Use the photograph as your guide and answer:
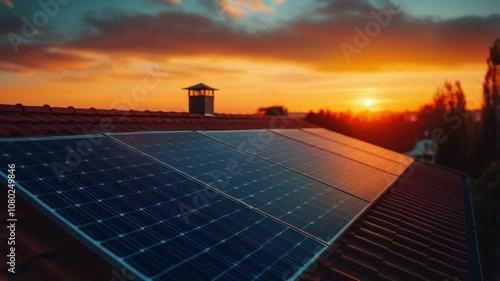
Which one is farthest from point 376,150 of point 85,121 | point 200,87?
point 85,121

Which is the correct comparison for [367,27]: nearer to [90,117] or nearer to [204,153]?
[204,153]

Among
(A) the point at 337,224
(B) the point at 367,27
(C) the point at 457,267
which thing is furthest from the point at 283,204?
(B) the point at 367,27

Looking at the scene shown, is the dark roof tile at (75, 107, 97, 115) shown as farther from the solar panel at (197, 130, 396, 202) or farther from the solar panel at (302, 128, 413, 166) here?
the solar panel at (302, 128, 413, 166)

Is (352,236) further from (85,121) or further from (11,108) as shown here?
(11,108)

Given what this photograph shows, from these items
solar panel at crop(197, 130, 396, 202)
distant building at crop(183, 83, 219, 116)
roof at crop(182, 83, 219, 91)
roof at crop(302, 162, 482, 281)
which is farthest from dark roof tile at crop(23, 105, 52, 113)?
roof at crop(182, 83, 219, 91)

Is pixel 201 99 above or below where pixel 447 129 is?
above
